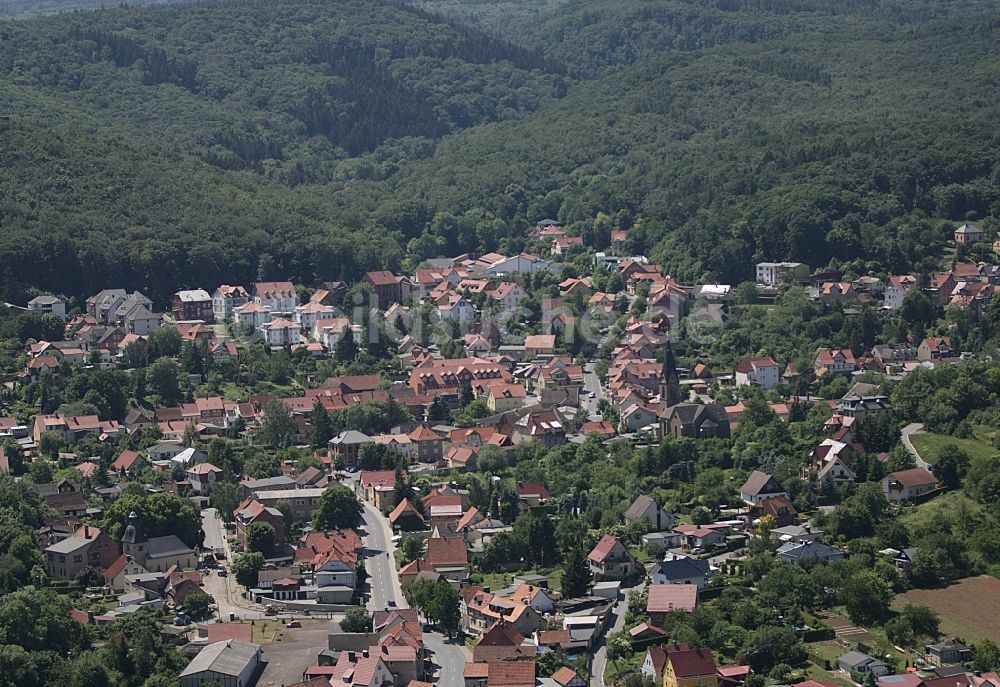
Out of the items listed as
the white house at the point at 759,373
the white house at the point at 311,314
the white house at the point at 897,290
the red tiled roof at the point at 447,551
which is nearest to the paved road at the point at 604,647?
the red tiled roof at the point at 447,551

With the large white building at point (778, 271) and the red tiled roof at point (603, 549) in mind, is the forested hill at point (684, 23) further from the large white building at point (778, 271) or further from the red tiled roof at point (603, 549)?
the red tiled roof at point (603, 549)

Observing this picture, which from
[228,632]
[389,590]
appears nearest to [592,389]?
[389,590]

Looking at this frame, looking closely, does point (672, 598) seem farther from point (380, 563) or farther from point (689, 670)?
point (380, 563)

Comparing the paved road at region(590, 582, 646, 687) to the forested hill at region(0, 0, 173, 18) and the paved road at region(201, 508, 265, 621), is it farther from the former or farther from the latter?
the forested hill at region(0, 0, 173, 18)

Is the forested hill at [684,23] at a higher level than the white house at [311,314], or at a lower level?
Result: higher

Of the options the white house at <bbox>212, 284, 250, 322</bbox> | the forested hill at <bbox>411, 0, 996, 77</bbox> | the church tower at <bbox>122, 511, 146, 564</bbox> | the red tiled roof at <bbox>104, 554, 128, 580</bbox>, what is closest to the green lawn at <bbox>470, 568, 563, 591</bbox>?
the church tower at <bbox>122, 511, 146, 564</bbox>

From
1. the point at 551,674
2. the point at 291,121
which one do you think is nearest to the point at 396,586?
the point at 551,674

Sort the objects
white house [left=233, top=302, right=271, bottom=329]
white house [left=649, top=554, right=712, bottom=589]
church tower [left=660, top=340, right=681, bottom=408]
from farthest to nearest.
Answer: white house [left=233, top=302, right=271, bottom=329] < church tower [left=660, top=340, right=681, bottom=408] < white house [left=649, top=554, right=712, bottom=589]
